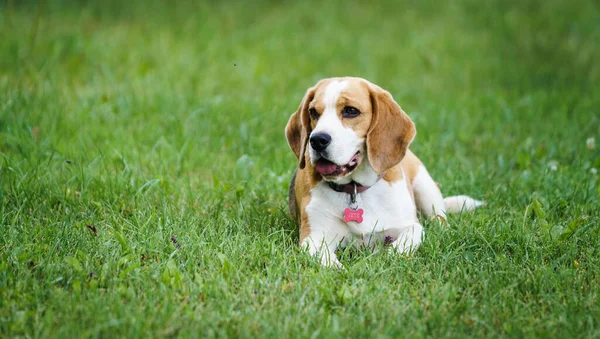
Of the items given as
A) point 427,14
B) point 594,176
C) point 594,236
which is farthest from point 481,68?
point 594,236

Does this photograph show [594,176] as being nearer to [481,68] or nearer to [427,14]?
[481,68]

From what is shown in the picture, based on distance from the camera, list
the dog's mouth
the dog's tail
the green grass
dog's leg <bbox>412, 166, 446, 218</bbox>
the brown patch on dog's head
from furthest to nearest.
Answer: the dog's tail < dog's leg <bbox>412, 166, 446, 218</bbox> < the brown patch on dog's head < the dog's mouth < the green grass

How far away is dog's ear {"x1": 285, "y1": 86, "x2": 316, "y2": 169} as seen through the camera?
434 centimetres

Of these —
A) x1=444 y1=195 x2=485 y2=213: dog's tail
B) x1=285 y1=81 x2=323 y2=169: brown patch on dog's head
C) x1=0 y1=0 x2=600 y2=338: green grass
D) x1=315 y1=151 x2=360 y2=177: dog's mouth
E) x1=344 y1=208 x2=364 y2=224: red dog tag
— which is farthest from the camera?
x1=444 y1=195 x2=485 y2=213: dog's tail

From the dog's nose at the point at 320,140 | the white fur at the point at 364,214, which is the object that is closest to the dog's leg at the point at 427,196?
the white fur at the point at 364,214

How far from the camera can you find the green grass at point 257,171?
3396 millimetres

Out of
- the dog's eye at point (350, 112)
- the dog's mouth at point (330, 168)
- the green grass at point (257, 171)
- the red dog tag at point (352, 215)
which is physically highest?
the dog's eye at point (350, 112)

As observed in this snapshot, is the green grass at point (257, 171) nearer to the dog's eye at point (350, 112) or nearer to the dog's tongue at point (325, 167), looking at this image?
the dog's tongue at point (325, 167)

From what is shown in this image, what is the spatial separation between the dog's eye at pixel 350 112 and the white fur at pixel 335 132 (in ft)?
0.17

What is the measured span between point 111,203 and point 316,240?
1636 millimetres

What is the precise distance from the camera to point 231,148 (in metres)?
6.33

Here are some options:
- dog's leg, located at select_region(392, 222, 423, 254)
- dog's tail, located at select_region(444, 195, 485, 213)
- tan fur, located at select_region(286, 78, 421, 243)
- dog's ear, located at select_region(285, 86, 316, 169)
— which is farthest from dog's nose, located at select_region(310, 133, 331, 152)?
dog's tail, located at select_region(444, 195, 485, 213)

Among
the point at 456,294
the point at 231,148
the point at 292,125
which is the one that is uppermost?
the point at 292,125

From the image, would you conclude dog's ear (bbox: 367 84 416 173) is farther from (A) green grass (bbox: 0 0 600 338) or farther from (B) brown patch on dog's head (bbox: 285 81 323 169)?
(A) green grass (bbox: 0 0 600 338)
